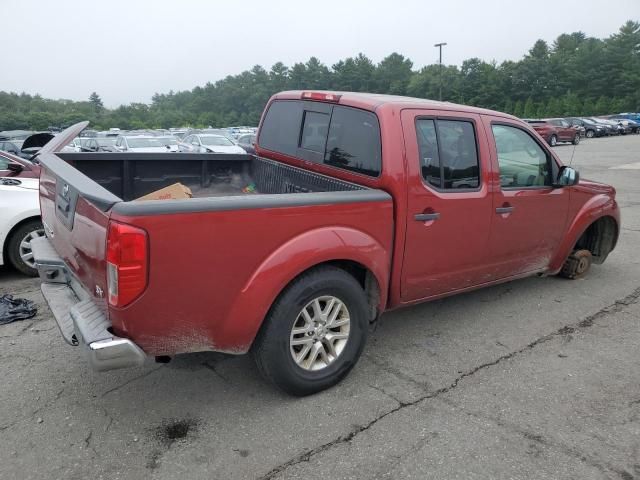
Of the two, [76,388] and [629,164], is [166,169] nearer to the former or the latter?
[76,388]

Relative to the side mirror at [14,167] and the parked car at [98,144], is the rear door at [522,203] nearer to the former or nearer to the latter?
the side mirror at [14,167]

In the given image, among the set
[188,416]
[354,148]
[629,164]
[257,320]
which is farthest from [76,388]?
[629,164]

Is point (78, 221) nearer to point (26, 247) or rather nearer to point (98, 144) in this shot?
point (26, 247)

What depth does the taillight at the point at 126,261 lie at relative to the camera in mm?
2400

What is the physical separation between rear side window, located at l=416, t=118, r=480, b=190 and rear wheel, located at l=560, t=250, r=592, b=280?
211cm

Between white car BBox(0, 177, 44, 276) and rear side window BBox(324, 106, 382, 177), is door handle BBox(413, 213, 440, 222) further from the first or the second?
white car BBox(0, 177, 44, 276)

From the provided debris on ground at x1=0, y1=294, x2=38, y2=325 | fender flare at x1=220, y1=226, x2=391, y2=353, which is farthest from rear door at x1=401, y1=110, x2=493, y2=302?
debris on ground at x1=0, y1=294, x2=38, y2=325

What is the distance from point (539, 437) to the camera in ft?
9.37

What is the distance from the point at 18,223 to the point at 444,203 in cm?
442

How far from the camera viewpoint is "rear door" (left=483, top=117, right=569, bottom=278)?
4.13 meters

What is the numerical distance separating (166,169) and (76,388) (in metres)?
2.09

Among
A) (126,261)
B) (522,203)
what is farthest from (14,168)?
(522,203)

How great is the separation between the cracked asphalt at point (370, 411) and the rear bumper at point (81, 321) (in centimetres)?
56

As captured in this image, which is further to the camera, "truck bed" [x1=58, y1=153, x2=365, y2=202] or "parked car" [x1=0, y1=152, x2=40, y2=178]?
"parked car" [x1=0, y1=152, x2=40, y2=178]
